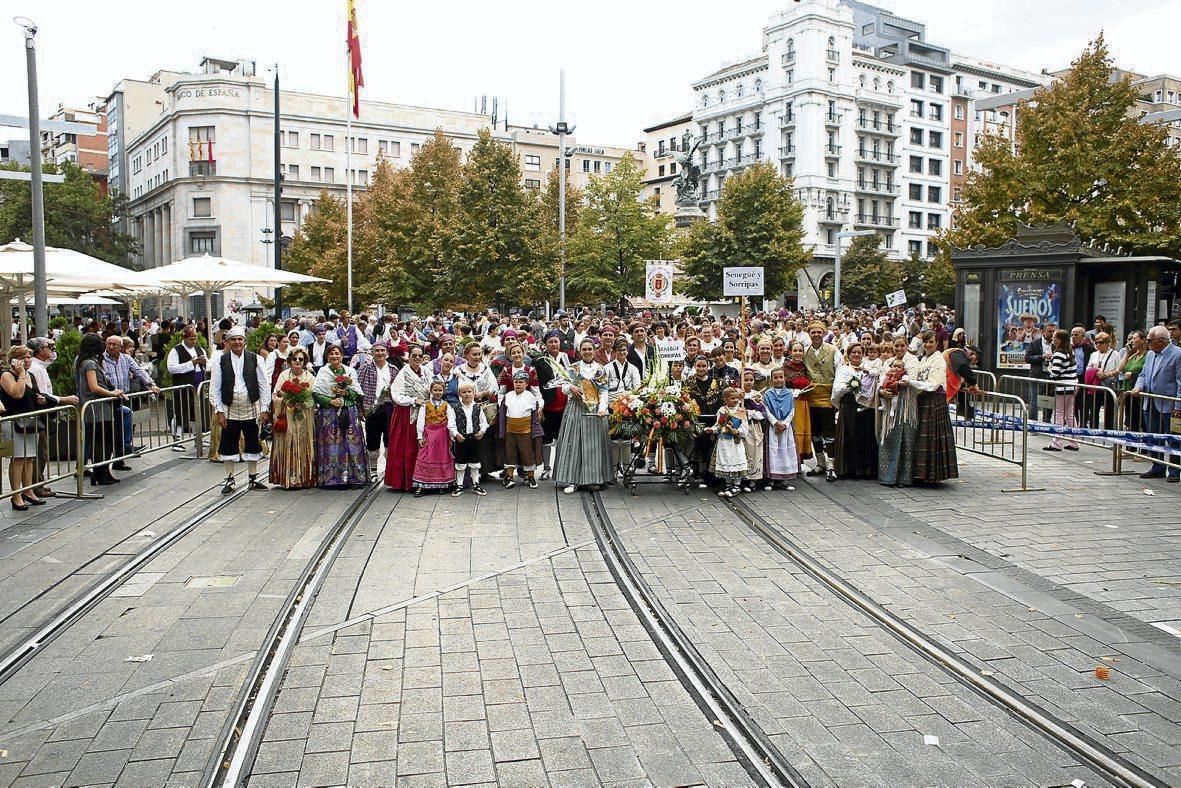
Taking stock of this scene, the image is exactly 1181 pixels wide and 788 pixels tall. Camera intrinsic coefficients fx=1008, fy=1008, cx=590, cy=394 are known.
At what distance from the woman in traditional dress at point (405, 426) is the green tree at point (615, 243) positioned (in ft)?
110

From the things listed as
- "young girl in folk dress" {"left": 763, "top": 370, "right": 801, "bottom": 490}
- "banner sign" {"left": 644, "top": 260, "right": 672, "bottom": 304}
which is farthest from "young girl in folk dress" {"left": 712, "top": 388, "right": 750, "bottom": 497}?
"banner sign" {"left": 644, "top": 260, "right": 672, "bottom": 304}

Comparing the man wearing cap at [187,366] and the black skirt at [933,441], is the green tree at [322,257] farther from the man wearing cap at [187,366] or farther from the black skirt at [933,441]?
the black skirt at [933,441]

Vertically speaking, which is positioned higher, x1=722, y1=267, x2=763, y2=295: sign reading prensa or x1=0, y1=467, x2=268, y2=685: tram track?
x1=722, y1=267, x2=763, y2=295: sign reading prensa

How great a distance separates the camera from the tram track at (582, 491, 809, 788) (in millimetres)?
4941

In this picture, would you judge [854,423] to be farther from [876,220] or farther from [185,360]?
[876,220]

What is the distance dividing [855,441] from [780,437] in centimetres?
110

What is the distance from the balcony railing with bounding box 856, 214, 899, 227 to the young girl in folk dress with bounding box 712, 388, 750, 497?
254ft

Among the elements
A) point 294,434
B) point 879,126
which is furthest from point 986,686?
point 879,126

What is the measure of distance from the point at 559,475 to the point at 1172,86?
409 ft

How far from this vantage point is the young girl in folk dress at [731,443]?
12251 mm

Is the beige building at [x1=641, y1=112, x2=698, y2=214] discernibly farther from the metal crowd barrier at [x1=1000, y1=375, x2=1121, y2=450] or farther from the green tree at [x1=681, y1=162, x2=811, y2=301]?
the metal crowd barrier at [x1=1000, y1=375, x2=1121, y2=450]

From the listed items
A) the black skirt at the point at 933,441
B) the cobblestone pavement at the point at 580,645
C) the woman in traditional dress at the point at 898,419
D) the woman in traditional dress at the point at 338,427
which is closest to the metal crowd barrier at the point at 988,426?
the black skirt at the point at 933,441

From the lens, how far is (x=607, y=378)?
41.7ft

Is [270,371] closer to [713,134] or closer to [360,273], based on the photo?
[360,273]
